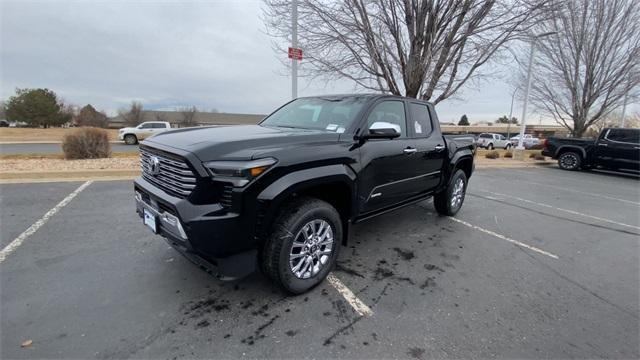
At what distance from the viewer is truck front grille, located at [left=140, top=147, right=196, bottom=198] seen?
7.84 feet

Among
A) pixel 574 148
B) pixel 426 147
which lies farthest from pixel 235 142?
pixel 574 148

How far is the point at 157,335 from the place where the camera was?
7.32ft

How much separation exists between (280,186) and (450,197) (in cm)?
366

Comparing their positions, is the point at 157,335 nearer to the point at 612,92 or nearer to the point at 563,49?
the point at 563,49

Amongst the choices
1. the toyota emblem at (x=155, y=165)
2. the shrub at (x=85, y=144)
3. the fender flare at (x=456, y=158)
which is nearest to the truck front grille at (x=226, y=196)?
the toyota emblem at (x=155, y=165)

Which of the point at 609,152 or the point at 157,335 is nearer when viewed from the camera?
the point at 157,335

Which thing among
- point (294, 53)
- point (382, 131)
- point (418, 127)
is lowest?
point (382, 131)

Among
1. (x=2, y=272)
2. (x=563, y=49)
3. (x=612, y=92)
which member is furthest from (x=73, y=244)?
(x=612, y=92)

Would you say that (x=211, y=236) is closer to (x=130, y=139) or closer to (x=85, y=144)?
(x=85, y=144)

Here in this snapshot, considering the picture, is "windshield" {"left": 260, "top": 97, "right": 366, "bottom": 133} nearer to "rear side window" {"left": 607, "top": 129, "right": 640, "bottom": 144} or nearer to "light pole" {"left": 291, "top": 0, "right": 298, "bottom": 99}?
"light pole" {"left": 291, "top": 0, "right": 298, "bottom": 99}

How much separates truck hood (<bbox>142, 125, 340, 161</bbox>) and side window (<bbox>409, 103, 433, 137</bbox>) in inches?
65.0

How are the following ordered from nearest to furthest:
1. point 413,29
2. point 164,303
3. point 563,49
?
point 164,303
point 413,29
point 563,49

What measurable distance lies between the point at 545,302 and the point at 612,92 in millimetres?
20395

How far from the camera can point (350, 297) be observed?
2.79m
